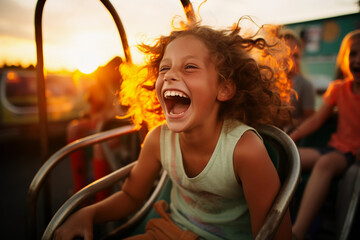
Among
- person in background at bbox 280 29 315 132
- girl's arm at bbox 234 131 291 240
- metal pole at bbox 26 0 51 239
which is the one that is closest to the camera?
girl's arm at bbox 234 131 291 240

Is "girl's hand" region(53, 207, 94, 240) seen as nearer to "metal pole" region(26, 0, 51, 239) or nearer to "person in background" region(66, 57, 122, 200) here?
"metal pole" region(26, 0, 51, 239)

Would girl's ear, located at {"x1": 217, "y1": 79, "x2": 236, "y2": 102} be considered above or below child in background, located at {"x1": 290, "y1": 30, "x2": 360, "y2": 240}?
above

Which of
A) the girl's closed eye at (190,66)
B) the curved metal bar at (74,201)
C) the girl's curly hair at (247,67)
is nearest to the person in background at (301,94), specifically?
the girl's curly hair at (247,67)

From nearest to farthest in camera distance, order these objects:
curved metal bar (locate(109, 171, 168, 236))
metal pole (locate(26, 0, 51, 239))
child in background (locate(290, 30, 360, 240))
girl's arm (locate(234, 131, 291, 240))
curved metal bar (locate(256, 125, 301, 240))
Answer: curved metal bar (locate(256, 125, 301, 240)) < girl's arm (locate(234, 131, 291, 240)) < metal pole (locate(26, 0, 51, 239)) < curved metal bar (locate(109, 171, 168, 236)) < child in background (locate(290, 30, 360, 240))

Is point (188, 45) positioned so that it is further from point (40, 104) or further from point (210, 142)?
point (40, 104)

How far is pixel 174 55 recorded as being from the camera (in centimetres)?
104

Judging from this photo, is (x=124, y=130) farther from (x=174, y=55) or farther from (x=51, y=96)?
(x=51, y=96)

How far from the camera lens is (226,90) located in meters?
1.14

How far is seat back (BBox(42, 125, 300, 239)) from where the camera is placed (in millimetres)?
805

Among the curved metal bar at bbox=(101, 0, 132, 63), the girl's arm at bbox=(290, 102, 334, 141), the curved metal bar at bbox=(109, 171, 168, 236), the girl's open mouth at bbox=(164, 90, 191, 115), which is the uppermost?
the curved metal bar at bbox=(101, 0, 132, 63)

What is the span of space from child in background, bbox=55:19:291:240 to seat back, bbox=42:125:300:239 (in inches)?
1.9

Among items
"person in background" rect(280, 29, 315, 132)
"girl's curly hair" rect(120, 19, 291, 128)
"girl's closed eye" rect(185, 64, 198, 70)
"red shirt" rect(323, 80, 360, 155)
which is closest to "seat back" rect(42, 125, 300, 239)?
"girl's curly hair" rect(120, 19, 291, 128)

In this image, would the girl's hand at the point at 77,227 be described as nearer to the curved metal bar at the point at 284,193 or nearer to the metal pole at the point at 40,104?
the metal pole at the point at 40,104

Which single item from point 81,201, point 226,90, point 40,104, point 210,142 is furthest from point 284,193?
point 40,104
